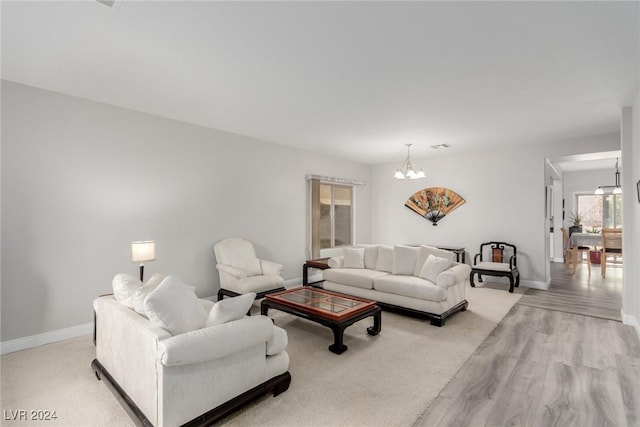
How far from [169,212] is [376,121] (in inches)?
125

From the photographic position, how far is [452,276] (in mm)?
3965

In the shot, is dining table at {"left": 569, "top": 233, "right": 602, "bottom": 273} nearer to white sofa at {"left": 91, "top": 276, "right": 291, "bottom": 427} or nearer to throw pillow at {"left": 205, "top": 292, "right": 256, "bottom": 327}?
white sofa at {"left": 91, "top": 276, "right": 291, "bottom": 427}

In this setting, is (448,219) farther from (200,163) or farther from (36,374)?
(36,374)

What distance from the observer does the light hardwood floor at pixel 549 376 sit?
2137 millimetres

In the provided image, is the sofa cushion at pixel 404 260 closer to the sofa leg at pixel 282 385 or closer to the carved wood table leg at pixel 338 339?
the carved wood table leg at pixel 338 339

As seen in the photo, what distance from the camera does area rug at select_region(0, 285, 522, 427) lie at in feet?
6.97

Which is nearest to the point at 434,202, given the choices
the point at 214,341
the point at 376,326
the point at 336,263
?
the point at 336,263

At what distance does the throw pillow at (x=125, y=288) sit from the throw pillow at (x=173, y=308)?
553mm

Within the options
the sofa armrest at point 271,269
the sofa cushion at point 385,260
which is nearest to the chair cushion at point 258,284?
the sofa armrest at point 271,269

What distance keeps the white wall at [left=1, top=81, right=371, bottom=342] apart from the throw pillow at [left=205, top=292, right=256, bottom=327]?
95.6 inches

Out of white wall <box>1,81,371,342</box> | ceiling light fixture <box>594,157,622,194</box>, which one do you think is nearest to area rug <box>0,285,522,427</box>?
white wall <box>1,81,371,342</box>

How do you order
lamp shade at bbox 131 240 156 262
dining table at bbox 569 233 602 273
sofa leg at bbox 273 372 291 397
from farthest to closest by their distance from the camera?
dining table at bbox 569 233 602 273, lamp shade at bbox 131 240 156 262, sofa leg at bbox 273 372 291 397

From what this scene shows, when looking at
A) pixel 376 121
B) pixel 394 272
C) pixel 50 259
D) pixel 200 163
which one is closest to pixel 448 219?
pixel 394 272

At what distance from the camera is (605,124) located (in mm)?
4566
